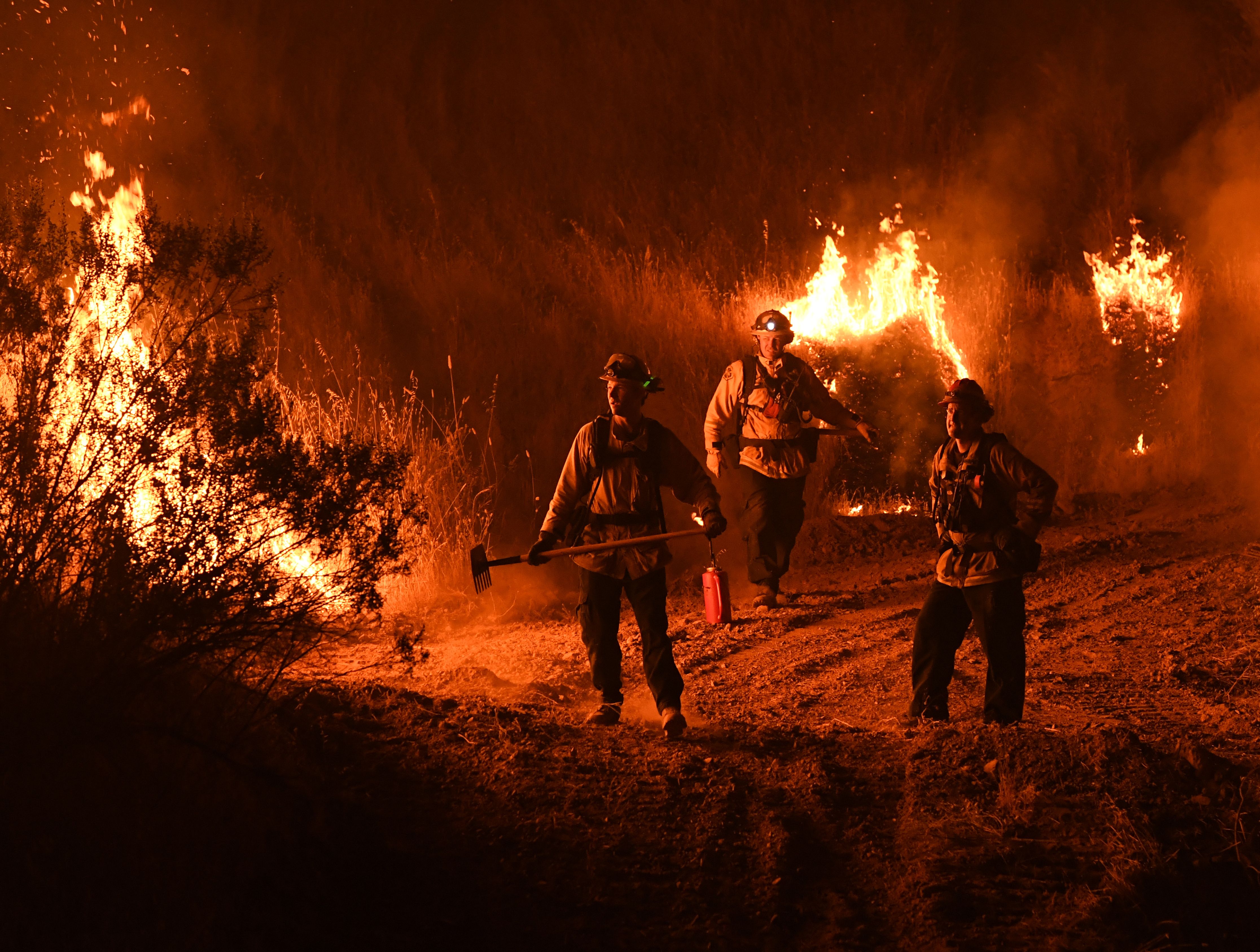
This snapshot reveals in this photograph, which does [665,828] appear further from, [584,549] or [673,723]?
[584,549]

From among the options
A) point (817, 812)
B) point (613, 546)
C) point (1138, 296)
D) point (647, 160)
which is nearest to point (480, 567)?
point (613, 546)

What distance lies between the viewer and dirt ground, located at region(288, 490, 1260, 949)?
156 inches

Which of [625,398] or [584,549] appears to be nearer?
[584,549]

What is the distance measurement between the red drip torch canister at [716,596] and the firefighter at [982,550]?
212cm

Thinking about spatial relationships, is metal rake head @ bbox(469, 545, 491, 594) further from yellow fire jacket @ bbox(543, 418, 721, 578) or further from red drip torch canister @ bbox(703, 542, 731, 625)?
red drip torch canister @ bbox(703, 542, 731, 625)

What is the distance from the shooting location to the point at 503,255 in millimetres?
18109

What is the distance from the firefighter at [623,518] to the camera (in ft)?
18.3

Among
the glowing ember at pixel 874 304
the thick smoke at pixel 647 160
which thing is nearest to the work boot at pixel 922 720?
the thick smoke at pixel 647 160

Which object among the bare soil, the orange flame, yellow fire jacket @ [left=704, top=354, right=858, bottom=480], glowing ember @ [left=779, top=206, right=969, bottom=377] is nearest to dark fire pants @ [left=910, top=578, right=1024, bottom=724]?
the bare soil

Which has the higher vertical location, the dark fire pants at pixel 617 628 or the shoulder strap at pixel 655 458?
the shoulder strap at pixel 655 458

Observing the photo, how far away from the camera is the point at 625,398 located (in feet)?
18.8

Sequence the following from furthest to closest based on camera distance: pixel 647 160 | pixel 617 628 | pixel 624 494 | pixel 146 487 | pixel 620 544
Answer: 1. pixel 647 160
2. pixel 617 628
3. pixel 624 494
4. pixel 620 544
5. pixel 146 487

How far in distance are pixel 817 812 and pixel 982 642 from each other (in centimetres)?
142

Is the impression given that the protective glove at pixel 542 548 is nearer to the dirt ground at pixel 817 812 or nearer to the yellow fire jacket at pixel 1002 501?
the dirt ground at pixel 817 812
